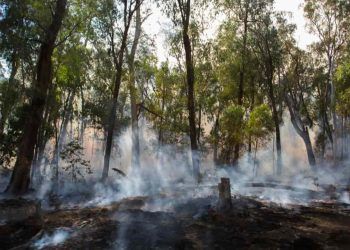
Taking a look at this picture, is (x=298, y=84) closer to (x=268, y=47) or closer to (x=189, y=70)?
(x=268, y=47)

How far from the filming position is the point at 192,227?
12.8 metres

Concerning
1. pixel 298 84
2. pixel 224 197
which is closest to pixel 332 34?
pixel 298 84

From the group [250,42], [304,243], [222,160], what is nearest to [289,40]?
[250,42]

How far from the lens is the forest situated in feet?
41.1

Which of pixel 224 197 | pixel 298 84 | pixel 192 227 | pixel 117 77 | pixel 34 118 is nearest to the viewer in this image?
pixel 192 227

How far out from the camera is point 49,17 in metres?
20.5

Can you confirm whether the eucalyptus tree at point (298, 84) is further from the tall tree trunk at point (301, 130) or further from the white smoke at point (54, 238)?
the white smoke at point (54, 238)

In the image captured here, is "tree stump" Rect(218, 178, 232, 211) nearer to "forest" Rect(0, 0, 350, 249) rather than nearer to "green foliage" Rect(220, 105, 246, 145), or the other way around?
"forest" Rect(0, 0, 350, 249)

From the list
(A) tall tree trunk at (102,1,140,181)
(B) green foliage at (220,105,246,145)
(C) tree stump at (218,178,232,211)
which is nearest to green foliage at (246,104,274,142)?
(B) green foliage at (220,105,246,145)

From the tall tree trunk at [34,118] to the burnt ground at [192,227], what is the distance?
2.89 m

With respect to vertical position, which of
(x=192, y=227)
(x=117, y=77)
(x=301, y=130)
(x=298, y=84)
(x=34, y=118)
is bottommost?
(x=192, y=227)

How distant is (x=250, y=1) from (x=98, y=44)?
13916 millimetres

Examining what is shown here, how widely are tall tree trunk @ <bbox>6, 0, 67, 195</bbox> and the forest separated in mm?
49

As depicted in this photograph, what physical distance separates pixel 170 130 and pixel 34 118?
1608 cm
